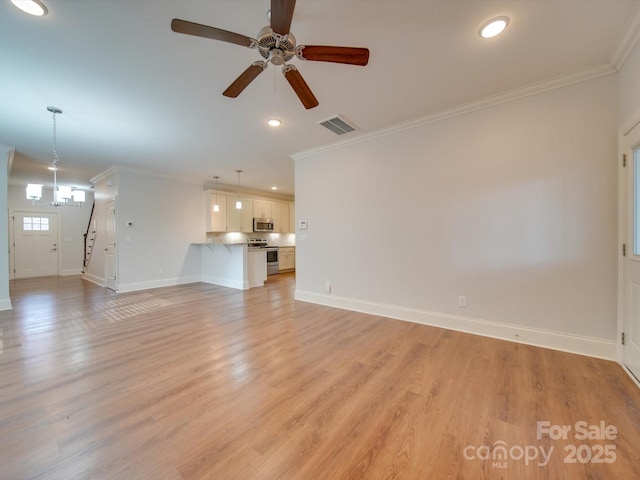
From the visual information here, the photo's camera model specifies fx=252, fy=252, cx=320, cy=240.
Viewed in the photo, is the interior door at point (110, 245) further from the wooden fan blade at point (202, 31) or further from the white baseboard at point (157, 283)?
the wooden fan blade at point (202, 31)

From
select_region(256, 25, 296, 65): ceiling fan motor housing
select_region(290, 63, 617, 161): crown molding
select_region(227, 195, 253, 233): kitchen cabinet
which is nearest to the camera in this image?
select_region(256, 25, 296, 65): ceiling fan motor housing

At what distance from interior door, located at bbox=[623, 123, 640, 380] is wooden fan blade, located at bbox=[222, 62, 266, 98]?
9.84 ft

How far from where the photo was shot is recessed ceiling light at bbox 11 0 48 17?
1.66 metres

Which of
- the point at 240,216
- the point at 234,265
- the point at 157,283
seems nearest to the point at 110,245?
the point at 157,283

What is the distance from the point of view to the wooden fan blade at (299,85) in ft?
6.22

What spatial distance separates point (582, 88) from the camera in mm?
2486

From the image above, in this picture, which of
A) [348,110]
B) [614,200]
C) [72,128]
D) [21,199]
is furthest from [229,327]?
[21,199]

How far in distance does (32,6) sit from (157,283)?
217 inches

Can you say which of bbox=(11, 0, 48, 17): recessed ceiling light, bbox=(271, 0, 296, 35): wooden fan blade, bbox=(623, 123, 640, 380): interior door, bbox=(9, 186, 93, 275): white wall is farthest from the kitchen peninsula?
bbox=(623, 123, 640, 380): interior door

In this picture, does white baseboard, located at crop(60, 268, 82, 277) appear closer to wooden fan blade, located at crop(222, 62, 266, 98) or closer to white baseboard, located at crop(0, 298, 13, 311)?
white baseboard, located at crop(0, 298, 13, 311)

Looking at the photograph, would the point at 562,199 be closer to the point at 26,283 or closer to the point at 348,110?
the point at 348,110

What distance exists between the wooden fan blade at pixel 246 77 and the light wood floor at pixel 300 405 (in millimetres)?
2425

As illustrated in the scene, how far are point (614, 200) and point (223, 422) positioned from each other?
150 inches

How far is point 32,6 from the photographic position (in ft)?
5.54
